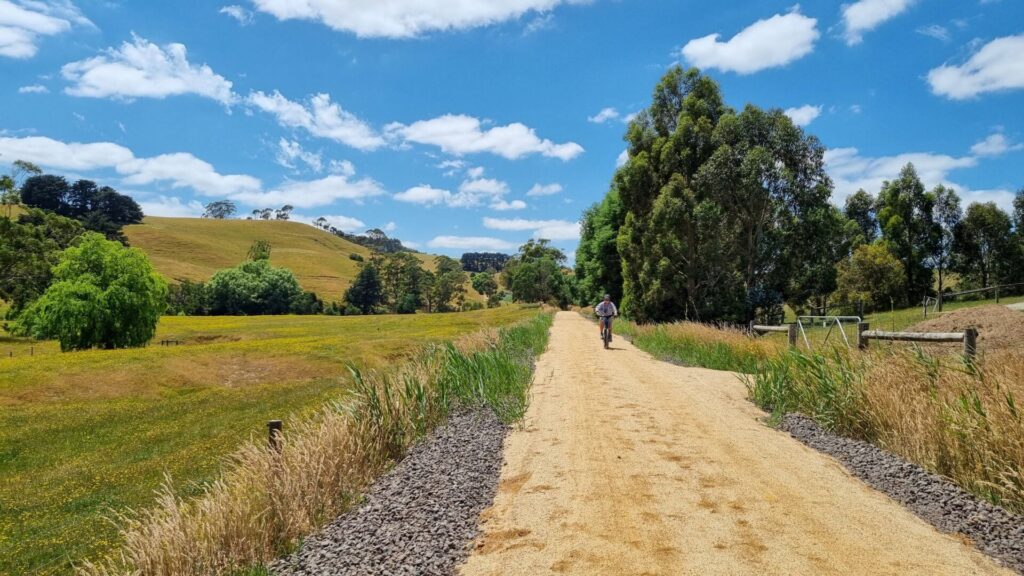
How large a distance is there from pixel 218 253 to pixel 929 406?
17432 centimetres

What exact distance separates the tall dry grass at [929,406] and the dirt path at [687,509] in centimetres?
90

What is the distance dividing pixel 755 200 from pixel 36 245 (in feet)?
212

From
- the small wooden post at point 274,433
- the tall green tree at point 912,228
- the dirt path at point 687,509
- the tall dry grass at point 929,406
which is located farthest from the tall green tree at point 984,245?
the small wooden post at point 274,433

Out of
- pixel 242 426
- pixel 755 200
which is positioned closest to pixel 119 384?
pixel 242 426

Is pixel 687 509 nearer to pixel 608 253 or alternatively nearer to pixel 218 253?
pixel 608 253

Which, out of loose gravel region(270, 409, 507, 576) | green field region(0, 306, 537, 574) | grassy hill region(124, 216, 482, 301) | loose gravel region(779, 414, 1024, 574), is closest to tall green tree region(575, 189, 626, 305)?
green field region(0, 306, 537, 574)

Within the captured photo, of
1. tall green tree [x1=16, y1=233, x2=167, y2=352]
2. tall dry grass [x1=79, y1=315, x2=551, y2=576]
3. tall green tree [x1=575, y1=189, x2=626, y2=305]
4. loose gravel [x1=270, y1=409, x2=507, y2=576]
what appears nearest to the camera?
loose gravel [x1=270, y1=409, x2=507, y2=576]

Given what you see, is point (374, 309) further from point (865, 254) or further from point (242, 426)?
point (242, 426)

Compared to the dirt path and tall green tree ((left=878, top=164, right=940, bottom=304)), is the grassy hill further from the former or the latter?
the dirt path

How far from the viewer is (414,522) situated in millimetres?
5211

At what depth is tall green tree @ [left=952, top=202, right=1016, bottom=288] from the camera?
5284 centimetres

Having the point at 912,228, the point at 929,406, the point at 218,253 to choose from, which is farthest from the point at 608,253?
the point at 218,253

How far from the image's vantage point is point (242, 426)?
18797 mm

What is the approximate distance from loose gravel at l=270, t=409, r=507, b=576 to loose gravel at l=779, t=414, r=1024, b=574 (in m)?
4.32
